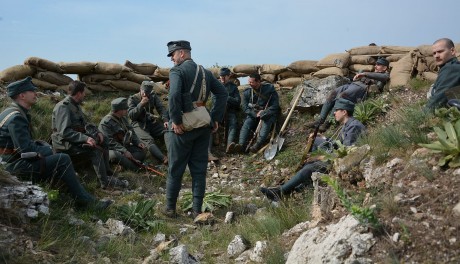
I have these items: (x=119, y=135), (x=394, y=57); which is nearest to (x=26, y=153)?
(x=119, y=135)

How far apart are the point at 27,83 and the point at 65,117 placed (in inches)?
51.3

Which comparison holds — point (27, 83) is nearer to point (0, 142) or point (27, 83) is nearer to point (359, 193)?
point (0, 142)

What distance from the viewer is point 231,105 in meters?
11.4

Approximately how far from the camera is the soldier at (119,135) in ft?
28.8

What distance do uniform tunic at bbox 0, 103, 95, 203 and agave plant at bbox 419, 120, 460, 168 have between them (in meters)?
4.39

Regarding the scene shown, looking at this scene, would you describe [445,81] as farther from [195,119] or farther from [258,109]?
[258,109]

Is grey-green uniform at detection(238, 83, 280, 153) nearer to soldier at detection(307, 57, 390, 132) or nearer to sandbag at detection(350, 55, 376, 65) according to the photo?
soldier at detection(307, 57, 390, 132)

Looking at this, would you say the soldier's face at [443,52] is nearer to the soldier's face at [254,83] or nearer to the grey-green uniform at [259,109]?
the grey-green uniform at [259,109]

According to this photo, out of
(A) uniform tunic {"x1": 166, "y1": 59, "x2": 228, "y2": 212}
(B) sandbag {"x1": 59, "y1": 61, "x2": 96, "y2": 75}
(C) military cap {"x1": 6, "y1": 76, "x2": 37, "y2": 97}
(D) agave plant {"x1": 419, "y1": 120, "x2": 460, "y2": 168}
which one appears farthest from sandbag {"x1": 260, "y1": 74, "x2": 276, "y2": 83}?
(D) agave plant {"x1": 419, "y1": 120, "x2": 460, "y2": 168}

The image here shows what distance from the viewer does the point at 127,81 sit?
1216 cm

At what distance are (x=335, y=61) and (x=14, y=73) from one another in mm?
7867

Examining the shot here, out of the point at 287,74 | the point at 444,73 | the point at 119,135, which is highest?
the point at 444,73

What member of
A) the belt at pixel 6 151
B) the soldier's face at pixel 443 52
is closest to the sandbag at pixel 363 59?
Answer: the soldier's face at pixel 443 52

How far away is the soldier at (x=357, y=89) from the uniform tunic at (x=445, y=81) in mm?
4678
